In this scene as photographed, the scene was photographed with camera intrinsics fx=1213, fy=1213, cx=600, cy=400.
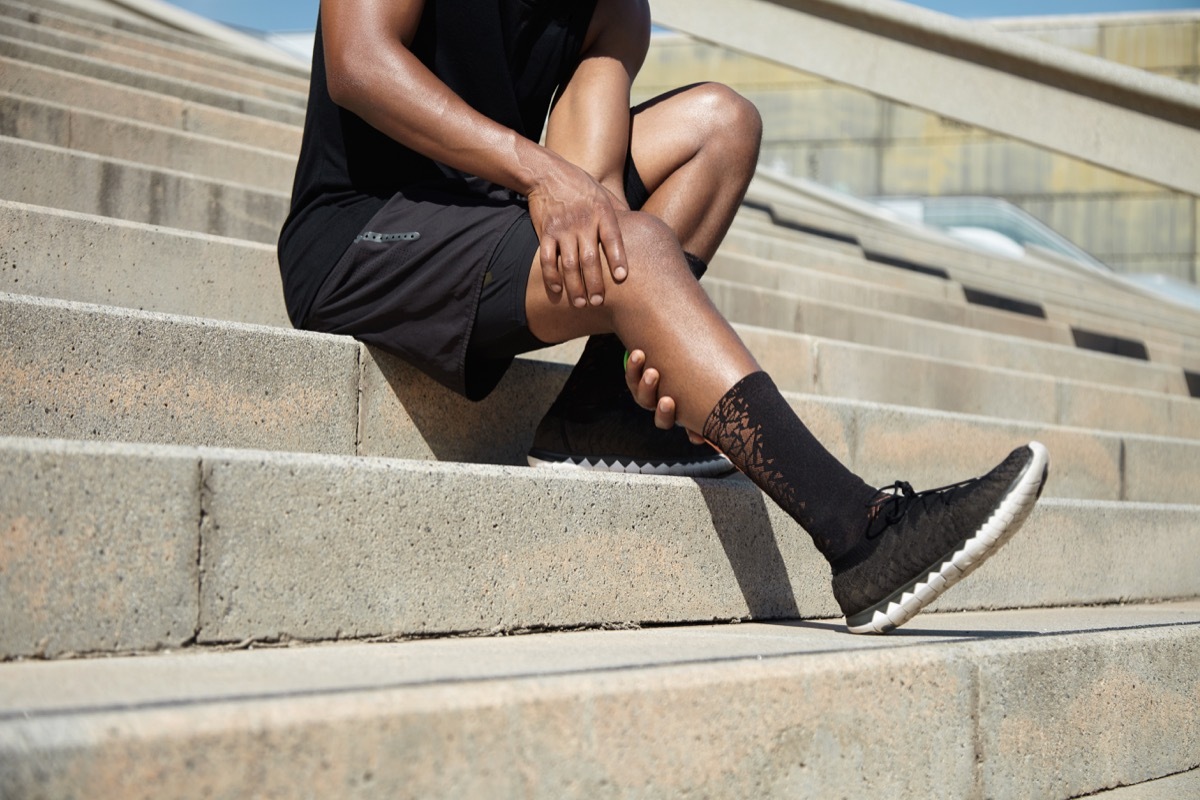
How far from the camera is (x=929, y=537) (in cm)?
178

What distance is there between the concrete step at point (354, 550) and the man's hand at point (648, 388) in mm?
134

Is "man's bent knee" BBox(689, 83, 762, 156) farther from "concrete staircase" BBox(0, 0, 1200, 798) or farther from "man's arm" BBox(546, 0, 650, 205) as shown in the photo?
"concrete staircase" BBox(0, 0, 1200, 798)

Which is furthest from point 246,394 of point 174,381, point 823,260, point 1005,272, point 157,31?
point 1005,272

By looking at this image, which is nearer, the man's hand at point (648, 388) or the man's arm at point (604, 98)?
the man's hand at point (648, 388)

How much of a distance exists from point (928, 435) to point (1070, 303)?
13.6 ft

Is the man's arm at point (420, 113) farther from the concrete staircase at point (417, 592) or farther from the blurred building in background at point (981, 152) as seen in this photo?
the blurred building in background at point (981, 152)

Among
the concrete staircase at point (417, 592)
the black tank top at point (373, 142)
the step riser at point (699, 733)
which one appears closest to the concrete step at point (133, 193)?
the concrete staircase at point (417, 592)

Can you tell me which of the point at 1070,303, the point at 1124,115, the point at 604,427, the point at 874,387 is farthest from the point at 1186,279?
the point at 604,427

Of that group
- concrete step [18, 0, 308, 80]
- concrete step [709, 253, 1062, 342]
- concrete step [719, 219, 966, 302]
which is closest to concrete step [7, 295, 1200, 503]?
concrete step [709, 253, 1062, 342]

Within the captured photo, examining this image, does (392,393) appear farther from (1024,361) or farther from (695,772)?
(1024,361)

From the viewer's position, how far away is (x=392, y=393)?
2.23 meters

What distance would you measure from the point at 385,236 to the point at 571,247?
0.42m

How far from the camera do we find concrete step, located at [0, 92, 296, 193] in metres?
3.33

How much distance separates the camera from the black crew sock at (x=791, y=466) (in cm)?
187
